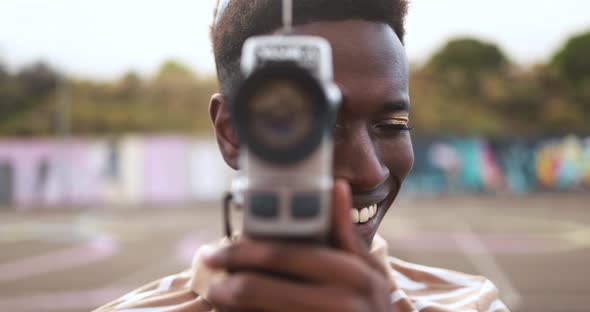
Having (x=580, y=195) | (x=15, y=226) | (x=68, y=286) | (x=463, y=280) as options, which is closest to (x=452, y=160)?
(x=580, y=195)

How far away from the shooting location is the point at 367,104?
1224mm

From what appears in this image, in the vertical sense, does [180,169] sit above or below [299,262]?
below

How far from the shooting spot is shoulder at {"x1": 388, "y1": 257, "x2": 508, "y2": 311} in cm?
171

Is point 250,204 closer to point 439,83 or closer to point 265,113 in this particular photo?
point 265,113

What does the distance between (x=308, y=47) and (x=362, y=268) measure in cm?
31

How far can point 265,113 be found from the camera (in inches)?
31.0

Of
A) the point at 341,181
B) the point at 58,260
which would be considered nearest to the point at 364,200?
the point at 341,181

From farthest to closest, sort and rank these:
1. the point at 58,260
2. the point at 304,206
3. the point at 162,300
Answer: the point at 58,260
the point at 162,300
the point at 304,206

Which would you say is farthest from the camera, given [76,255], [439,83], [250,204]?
[439,83]

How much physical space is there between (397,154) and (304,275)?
61 centimetres

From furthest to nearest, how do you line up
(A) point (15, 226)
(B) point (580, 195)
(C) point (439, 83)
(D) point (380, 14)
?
(C) point (439, 83) < (B) point (580, 195) < (A) point (15, 226) < (D) point (380, 14)

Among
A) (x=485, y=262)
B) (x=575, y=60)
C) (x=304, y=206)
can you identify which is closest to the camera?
(x=304, y=206)

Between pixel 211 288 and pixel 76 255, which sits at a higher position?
pixel 211 288

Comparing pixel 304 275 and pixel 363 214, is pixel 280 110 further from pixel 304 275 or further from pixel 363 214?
pixel 363 214
